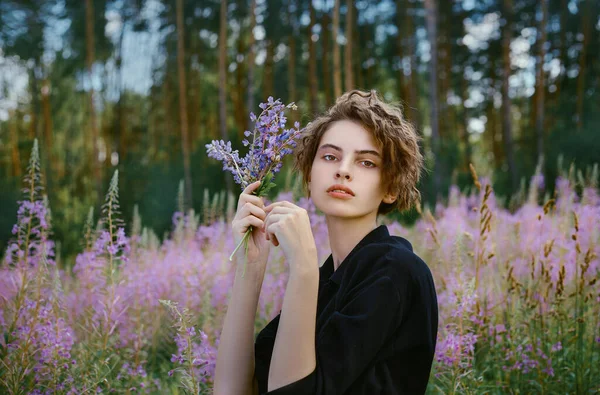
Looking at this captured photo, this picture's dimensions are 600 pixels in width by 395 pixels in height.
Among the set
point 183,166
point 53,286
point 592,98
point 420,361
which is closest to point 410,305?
point 420,361

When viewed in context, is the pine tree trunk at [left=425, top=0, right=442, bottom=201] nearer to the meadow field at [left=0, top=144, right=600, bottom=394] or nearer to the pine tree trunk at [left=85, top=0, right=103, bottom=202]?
the meadow field at [left=0, top=144, right=600, bottom=394]

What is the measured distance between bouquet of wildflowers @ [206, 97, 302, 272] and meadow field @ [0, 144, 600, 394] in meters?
0.49

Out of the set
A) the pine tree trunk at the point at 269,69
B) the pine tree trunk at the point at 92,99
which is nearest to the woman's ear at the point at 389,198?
the pine tree trunk at the point at 92,99

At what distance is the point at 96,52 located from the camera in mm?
18469

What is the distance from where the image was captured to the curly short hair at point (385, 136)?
194 cm

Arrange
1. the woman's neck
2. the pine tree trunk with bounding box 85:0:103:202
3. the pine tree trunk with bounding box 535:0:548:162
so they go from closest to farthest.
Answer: the woman's neck → the pine tree trunk with bounding box 85:0:103:202 → the pine tree trunk with bounding box 535:0:548:162

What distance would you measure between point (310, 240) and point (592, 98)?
18281 millimetres

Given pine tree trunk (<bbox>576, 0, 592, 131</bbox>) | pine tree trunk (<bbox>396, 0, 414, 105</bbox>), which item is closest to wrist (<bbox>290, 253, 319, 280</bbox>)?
pine tree trunk (<bbox>576, 0, 592, 131</bbox>)

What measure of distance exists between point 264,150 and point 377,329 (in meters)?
0.63

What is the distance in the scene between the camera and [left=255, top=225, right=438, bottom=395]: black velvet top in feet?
5.26

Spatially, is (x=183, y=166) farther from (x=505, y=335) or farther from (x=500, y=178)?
(x=505, y=335)

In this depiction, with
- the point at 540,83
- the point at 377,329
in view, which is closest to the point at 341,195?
the point at 377,329

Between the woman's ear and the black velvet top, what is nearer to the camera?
the black velvet top

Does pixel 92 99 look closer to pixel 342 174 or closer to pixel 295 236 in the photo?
pixel 342 174
